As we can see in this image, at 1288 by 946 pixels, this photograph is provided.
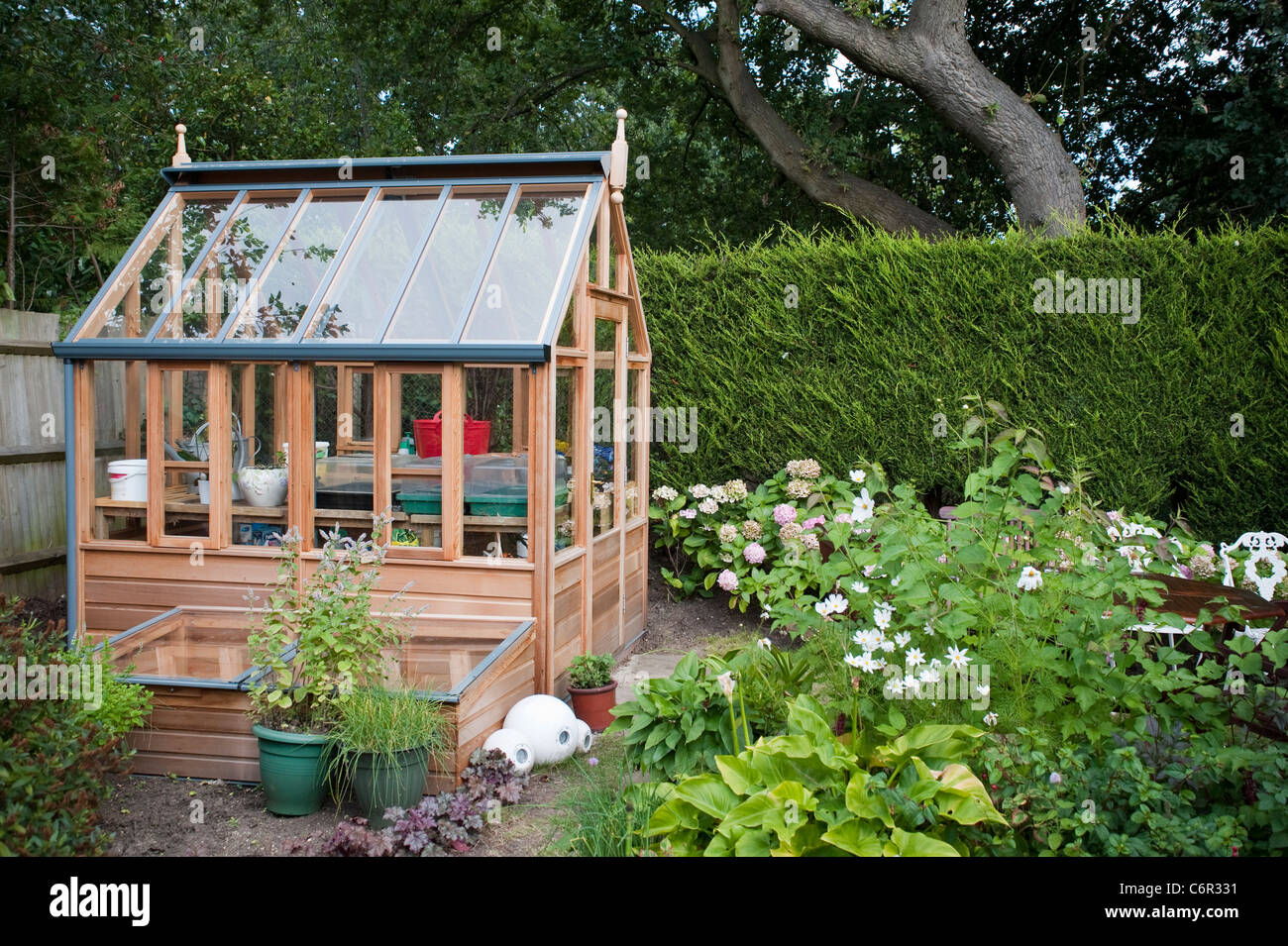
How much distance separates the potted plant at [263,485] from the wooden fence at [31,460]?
7.02ft

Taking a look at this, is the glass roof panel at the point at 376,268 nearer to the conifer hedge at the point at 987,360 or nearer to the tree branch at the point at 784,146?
the conifer hedge at the point at 987,360

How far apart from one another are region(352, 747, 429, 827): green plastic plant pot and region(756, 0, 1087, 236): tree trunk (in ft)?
25.5

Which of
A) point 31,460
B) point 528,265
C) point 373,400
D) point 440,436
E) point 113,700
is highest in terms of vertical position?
point 528,265

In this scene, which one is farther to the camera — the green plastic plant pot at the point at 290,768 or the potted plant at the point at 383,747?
the green plastic plant pot at the point at 290,768

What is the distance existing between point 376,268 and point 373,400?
807 millimetres

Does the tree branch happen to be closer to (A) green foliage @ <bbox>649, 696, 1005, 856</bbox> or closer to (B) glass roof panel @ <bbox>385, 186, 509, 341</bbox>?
(B) glass roof panel @ <bbox>385, 186, 509, 341</bbox>

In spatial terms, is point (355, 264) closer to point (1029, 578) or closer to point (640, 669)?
point (640, 669)

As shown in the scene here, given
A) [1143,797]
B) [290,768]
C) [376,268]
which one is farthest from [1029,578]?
[376,268]

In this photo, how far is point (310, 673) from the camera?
4.20 m

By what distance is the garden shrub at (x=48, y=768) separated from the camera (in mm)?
2924

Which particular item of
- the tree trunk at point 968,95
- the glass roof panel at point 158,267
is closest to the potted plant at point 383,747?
the glass roof panel at point 158,267

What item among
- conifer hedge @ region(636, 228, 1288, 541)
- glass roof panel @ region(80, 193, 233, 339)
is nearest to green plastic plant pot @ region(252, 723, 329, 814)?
glass roof panel @ region(80, 193, 233, 339)

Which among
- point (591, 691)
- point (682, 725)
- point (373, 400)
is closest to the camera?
point (682, 725)

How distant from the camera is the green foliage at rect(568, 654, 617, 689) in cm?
539
